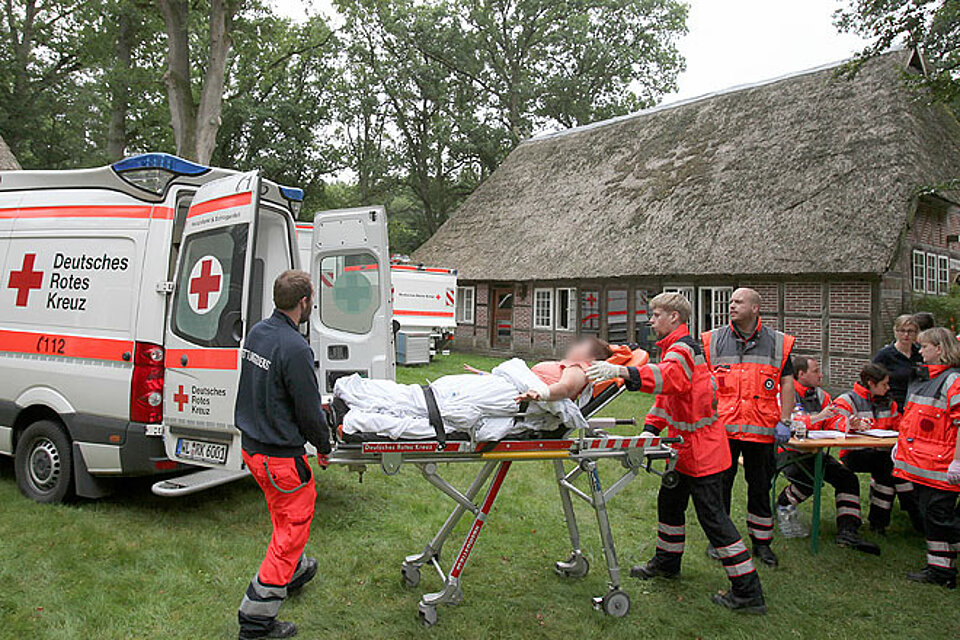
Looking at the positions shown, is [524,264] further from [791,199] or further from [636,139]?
[791,199]

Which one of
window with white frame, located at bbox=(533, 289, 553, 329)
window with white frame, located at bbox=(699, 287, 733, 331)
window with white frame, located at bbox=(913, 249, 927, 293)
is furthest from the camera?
window with white frame, located at bbox=(533, 289, 553, 329)

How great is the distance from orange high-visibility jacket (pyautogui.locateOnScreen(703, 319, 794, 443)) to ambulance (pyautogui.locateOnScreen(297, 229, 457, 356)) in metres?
12.0

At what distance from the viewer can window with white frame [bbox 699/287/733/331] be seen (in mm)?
14961

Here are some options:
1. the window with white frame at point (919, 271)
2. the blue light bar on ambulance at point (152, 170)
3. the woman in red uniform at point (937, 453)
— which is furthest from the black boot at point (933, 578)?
the window with white frame at point (919, 271)

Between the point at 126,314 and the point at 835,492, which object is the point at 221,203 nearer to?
the point at 126,314

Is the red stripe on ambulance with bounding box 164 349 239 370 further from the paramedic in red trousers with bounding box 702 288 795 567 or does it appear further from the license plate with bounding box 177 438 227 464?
the paramedic in red trousers with bounding box 702 288 795 567

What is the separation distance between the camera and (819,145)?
46.2 feet

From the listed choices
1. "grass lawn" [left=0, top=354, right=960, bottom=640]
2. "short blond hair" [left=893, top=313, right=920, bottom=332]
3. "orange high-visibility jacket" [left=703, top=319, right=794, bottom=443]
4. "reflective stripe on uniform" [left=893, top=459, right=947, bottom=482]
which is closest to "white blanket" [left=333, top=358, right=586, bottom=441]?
"grass lawn" [left=0, top=354, right=960, bottom=640]

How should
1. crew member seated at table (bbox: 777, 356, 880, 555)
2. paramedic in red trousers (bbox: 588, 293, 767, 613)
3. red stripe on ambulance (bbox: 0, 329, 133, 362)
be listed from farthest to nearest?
crew member seated at table (bbox: 777, 356, 880, 555) → red stripe on ambulance (bbox: 0, 329, 133, 362) → paramedic in red trousers (bbox: 588, 293, 767, 613)

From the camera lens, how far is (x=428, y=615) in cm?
355

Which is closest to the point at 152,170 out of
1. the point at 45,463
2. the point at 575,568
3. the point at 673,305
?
the point at 45,463

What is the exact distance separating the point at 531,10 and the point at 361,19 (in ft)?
Answer: 26.3

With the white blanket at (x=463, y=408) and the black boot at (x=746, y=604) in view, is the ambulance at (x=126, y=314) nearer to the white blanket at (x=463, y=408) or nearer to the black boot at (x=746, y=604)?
the white blanket at (x=463, y=408)

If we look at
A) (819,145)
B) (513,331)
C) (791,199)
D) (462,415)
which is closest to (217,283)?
(462,415)
